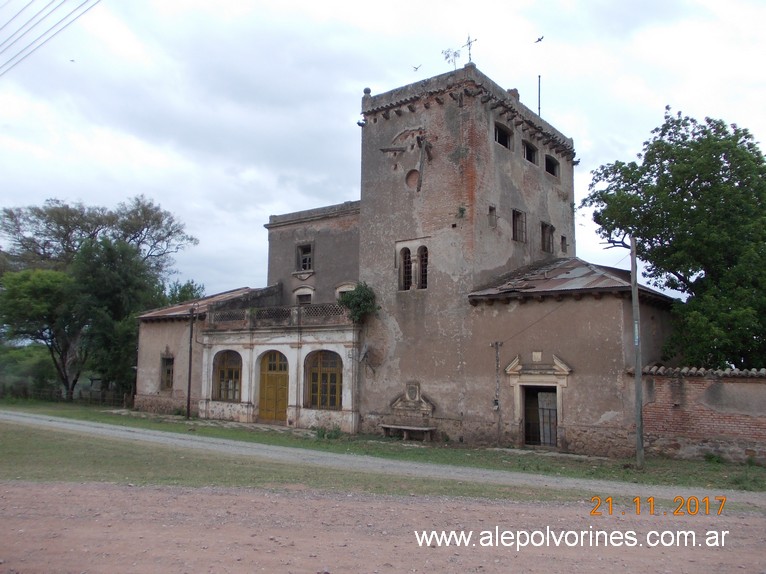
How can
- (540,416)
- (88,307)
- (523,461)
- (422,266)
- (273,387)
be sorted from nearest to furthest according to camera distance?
(523,461)
(540,416)
(422,266)
(273,387)
(88,307)

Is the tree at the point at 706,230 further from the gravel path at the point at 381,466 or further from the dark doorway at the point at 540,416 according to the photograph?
the gravel path at the point at 381,466

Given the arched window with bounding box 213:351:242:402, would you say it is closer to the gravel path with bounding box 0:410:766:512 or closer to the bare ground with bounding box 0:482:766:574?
the gravel path with bounding box 0:410:766:512

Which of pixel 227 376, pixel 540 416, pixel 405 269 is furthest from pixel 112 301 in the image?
pixel 540 416

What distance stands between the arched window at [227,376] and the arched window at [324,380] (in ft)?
13.3

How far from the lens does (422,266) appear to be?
22.2m

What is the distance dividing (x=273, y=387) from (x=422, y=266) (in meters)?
8.36

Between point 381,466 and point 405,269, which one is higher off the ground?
point 405,269

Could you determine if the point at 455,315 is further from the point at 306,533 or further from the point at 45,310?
the point at 45,310

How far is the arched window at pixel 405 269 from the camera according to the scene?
22.6 m

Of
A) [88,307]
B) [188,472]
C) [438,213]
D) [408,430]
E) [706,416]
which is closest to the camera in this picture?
[188,472]

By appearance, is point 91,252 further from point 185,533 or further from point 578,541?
point 578,541

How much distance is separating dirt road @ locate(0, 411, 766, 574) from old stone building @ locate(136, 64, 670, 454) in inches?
318

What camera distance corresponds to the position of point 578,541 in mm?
7414

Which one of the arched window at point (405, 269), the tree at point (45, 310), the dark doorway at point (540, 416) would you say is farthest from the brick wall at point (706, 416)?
the tree at point (45, 310)
